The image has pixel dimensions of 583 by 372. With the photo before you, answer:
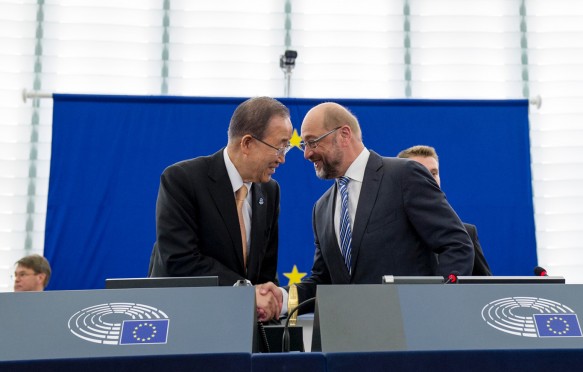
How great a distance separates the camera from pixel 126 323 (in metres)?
1.68

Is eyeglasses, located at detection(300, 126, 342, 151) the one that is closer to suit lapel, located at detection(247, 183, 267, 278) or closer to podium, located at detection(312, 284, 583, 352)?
suit lapel, located at detection(247, 183, 267, 278)

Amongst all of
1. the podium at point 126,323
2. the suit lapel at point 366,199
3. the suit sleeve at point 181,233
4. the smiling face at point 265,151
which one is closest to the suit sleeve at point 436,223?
the suit lapel at point 366,199

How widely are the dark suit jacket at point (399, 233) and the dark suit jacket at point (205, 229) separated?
0.80 ft

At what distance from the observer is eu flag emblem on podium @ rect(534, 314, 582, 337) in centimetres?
169

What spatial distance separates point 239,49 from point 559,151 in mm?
2835

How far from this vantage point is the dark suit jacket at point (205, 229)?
2793 millimetres

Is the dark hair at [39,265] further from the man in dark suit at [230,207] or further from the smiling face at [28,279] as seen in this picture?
the man in dark suit at [230,207]

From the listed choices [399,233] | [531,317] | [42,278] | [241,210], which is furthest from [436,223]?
[42,278]

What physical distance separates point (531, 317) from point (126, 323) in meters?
0.94

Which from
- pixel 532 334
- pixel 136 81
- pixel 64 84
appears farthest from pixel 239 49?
pixel 532 334

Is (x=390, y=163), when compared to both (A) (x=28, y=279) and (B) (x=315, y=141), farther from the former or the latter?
(A) (x=28, y=279)

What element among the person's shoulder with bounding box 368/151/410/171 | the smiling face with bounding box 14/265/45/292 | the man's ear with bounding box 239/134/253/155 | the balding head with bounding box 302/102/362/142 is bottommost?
the smiling face with bounding box 14/265/45/292

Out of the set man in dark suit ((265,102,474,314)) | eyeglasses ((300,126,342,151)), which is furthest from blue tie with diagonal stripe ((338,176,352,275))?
eyeglasses ((300,126,342,151))

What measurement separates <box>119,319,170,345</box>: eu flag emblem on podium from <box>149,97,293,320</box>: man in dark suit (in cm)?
106
